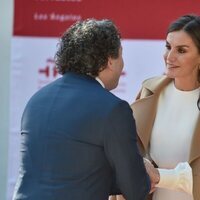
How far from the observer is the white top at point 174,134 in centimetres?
274

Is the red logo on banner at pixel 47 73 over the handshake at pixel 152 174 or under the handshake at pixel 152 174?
over

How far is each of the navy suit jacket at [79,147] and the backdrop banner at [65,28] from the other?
215 cm

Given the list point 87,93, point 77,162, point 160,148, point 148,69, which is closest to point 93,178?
point 77,162

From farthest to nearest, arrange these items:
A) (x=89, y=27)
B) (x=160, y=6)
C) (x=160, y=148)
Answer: (x=160, y=6) < (x=160, y=148) < (x=89, y=27)

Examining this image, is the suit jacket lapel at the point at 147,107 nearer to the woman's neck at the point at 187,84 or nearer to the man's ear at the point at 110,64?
the woman's neck at the point at 187,84

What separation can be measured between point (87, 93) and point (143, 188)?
1.29 ft

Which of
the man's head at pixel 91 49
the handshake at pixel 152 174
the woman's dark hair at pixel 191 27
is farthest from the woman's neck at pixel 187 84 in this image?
the man's head at pixel 91 49

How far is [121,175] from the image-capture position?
2.16 m

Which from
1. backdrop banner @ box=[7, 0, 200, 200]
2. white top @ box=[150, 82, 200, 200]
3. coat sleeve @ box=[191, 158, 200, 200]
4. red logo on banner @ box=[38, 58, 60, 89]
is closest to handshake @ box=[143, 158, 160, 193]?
white top @ box=[150, 82, 200, 200]

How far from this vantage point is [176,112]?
2861 millimetres

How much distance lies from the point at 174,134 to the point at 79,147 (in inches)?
31.0

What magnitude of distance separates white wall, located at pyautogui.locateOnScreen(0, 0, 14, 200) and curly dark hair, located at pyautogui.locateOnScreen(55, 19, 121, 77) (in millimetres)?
2229

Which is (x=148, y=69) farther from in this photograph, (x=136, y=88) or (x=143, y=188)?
(x=143, y=188)

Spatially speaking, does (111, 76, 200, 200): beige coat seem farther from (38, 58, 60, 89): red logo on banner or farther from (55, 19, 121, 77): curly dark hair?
(38, 58, 60, 89): red logo on banner
